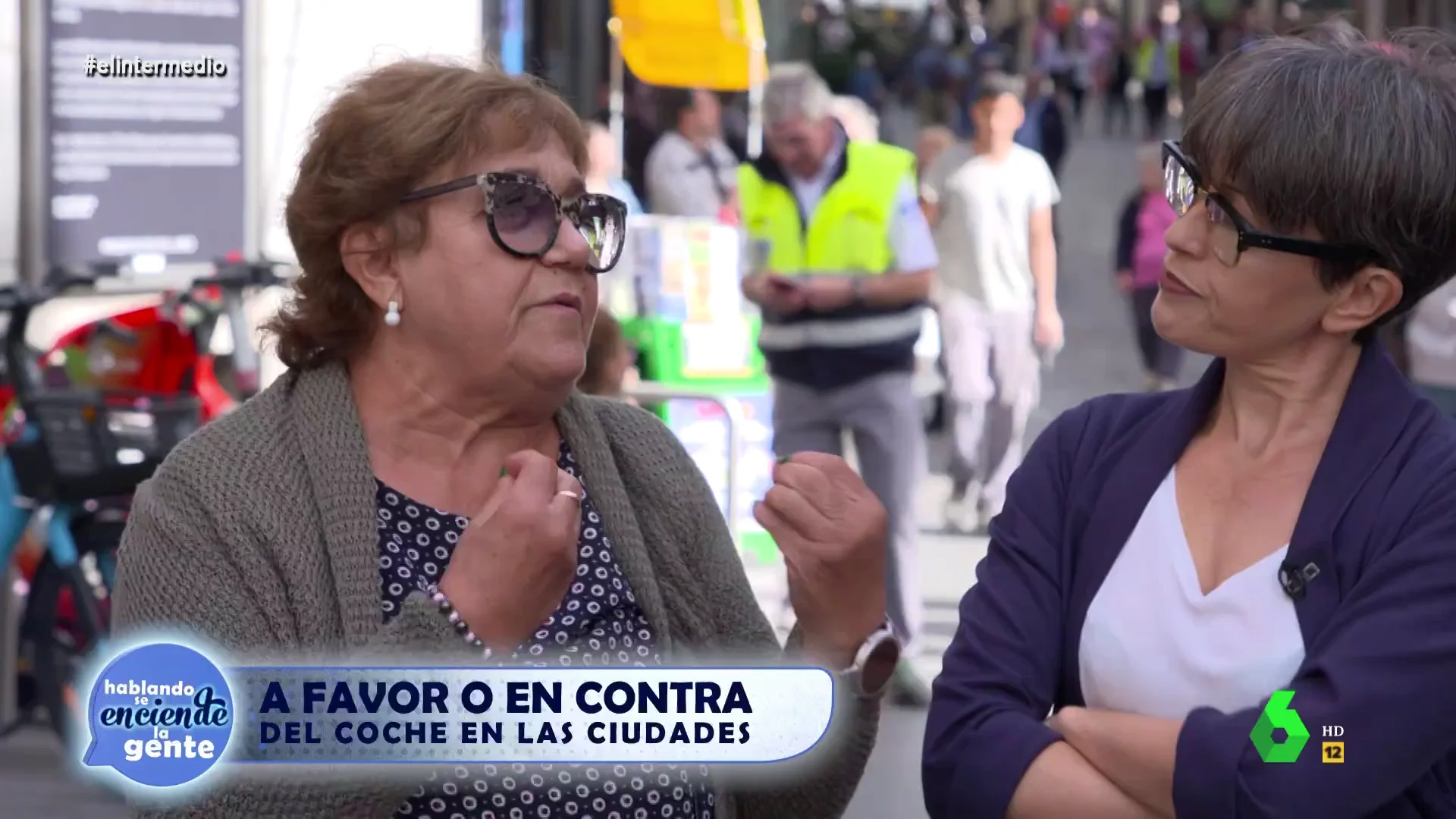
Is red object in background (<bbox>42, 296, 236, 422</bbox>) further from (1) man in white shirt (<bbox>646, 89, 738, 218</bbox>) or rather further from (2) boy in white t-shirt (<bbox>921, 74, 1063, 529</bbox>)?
(1) man in white shirt (<bbox>646, 89, 738, 218</bbox>)

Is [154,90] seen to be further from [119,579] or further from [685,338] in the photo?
[119,579]

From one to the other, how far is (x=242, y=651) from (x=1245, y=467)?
1.11 meters

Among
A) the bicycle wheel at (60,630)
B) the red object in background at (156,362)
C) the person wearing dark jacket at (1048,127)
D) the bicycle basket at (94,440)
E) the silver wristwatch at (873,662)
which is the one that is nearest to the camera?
the silver wristwatch at (873,662)

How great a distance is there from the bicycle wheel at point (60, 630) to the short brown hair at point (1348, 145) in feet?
13.8

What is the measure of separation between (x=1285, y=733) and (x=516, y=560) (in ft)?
2.62

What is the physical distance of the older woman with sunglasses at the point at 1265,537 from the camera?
205 centimetres

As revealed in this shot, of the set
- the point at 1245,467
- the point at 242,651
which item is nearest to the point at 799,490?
the point at 1245,467

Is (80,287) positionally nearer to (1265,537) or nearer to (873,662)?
(873,662)

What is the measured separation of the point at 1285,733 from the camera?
80.3 inches

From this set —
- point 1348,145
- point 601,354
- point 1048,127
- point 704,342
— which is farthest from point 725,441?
point 1048,127

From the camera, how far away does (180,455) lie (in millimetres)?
2375

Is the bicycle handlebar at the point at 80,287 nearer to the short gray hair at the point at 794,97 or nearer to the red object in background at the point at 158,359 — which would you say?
the red object in background at the point at 158,359

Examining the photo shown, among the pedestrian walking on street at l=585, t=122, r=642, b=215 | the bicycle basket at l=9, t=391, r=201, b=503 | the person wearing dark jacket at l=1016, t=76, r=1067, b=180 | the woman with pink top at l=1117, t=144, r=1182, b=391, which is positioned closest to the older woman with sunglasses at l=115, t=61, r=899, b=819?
the bicycle basket at l=9, t=391, r=201, b=503

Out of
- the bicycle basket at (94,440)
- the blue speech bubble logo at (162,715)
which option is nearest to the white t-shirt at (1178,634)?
the blue speech bubble logo at (162,715)
